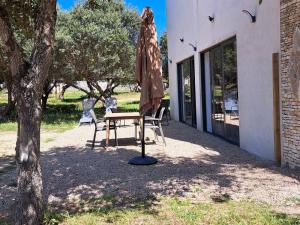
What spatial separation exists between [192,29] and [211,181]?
27.5ft

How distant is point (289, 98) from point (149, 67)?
8.00ft

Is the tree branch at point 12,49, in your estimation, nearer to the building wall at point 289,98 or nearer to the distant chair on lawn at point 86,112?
the building wall at point 289,98

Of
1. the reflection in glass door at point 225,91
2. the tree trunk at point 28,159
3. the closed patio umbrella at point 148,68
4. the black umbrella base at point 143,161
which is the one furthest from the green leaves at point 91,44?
the tree trunk at point 28,159

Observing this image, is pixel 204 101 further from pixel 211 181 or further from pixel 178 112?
pixel 211 181

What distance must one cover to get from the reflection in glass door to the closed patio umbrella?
3080 millimetres

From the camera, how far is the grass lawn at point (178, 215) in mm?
4301

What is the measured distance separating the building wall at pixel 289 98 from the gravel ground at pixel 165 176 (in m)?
0.34

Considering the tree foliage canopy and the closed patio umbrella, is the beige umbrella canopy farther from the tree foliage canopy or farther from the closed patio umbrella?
the tree foliage canopy

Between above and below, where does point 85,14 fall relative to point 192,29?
above

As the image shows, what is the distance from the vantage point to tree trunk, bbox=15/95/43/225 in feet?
13.3

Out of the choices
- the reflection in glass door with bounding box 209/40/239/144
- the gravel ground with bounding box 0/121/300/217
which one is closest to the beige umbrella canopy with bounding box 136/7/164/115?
the gravel ground with bounding box 0/121/300/217

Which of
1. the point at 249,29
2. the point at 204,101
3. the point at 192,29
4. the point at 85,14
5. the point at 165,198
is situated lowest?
the point at 165,198

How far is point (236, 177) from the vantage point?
6305 mm

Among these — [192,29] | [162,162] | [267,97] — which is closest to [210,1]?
[192,29]
